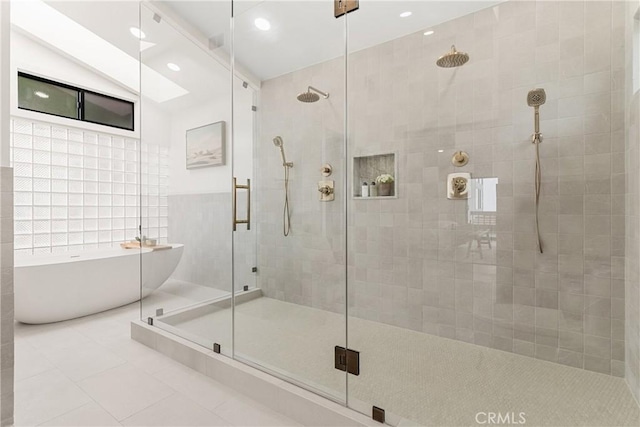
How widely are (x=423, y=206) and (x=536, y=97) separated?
966 millimetres

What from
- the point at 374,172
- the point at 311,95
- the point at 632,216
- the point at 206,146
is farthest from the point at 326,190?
the point at 632,216

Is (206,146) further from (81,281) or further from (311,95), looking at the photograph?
(81,281)

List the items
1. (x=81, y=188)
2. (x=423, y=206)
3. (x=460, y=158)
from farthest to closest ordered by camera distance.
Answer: (x=81, y=188), (x=423, y=206), (x=460, y=158)

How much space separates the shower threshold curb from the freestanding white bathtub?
2.25ft

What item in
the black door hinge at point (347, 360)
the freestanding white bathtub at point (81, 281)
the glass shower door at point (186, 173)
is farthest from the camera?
the freestanding white bathtub at point (81, 281)

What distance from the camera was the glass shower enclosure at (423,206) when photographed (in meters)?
1.76

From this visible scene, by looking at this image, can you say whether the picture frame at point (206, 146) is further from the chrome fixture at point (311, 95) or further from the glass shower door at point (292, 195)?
the chrome fixture at point (311, 95)

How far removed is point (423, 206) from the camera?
224 centimetres

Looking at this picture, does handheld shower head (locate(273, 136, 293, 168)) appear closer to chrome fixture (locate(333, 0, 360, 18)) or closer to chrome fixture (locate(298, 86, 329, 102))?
chrome fixture (locate(298, 86, 329, 102))

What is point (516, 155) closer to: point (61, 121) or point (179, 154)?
point (179, 154)

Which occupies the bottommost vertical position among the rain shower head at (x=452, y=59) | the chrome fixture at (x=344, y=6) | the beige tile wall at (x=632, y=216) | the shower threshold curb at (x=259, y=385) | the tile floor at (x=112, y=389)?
the tile floor at (x=112, y=389)

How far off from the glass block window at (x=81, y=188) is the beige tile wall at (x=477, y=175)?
1.42 m

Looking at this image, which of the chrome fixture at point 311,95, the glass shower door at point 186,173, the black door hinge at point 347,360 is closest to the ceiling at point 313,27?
the chrome fixture at point 311,95

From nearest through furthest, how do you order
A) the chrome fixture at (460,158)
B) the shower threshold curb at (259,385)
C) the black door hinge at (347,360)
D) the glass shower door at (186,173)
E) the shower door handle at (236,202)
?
1. the shower threshold curb at (259,385)
2. the black door hinge at (347,360)
3. the chrome fixture at (460,158)
4. the shower door handle at (236,202)
5. the glass shower door at (186,173)
